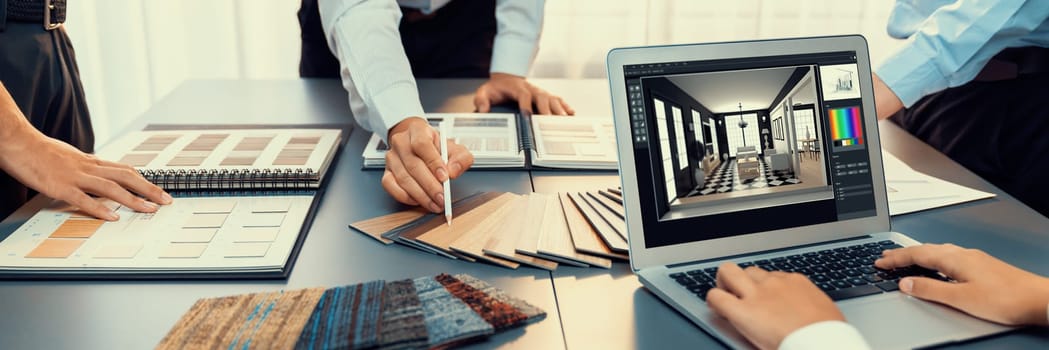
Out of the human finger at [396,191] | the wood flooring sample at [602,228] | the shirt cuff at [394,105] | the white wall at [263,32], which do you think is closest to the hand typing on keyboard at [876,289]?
the wood flooring sample at [602,228]

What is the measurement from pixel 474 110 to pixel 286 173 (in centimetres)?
54

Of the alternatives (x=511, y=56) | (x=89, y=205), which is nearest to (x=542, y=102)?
(x=511, y=56)

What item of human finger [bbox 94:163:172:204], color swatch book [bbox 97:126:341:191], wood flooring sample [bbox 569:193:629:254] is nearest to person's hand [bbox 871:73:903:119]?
wood flooring sample [bbox 569:193:629:254]

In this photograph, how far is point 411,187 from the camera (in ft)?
3.75

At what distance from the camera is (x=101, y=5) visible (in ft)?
10.3

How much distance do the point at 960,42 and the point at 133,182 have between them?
1.25 metres

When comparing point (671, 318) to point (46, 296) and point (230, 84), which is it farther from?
point (230, 84)

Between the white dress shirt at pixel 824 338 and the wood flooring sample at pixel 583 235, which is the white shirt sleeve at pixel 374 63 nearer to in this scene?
the wood flooring sample at pixel 583 235

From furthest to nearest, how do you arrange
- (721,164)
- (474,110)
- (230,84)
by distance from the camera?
(230,84), (474,110), (721,164)

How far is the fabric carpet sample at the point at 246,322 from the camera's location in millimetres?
747

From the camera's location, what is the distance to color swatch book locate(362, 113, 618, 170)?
53.3 inches

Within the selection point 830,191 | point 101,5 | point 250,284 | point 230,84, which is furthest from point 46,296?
point 101,5

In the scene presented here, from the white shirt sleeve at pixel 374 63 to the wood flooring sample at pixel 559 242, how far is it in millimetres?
356

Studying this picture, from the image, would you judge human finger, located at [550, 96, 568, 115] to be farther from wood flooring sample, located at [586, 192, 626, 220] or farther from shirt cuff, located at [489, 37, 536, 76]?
wood flooring sample, located at [586, 192, 626, 220]
